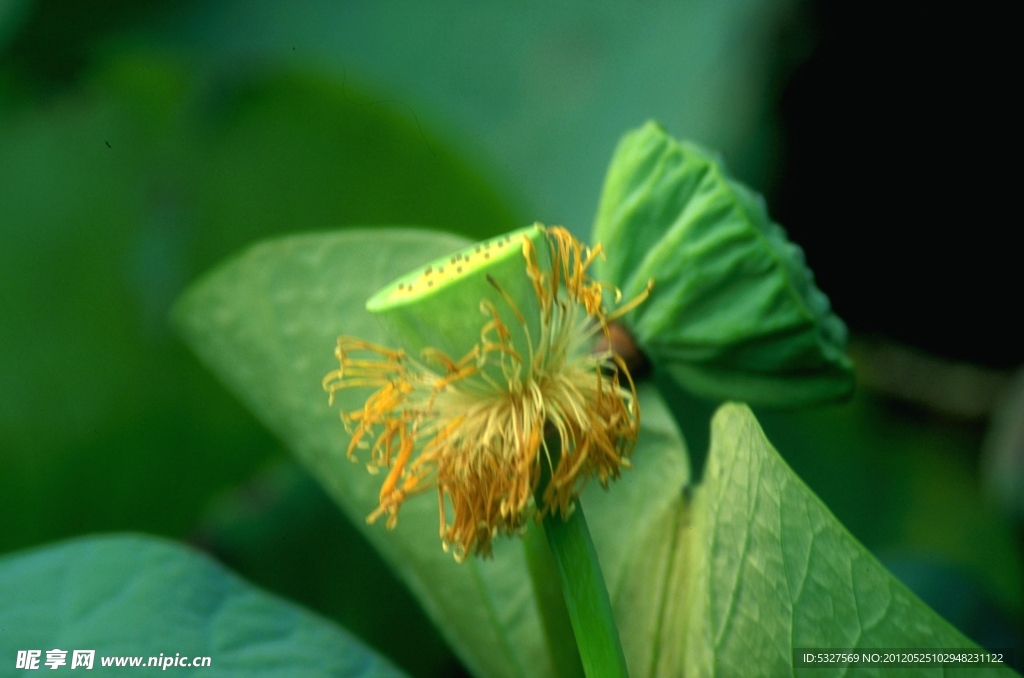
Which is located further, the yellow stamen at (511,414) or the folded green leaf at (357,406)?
the folded green leaf at (357,406)

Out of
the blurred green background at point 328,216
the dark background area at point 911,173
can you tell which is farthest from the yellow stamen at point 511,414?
the dark background area at point 911,173

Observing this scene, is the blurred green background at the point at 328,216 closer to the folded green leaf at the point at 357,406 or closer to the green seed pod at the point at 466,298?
the folded green leaf at the point at 357,406

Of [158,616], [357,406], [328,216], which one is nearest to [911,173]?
[328,216]

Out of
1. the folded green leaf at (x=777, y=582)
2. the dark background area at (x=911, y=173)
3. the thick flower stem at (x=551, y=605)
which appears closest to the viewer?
the folded green leaf at (x=777, y=582)

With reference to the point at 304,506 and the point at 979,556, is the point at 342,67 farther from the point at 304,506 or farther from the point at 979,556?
the point at 979,556

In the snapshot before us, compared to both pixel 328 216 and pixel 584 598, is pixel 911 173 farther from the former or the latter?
pixel 584 598

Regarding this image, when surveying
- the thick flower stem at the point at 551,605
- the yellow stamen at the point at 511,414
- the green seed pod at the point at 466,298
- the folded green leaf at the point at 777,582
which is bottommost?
the thick flower stem at the point at 551,605

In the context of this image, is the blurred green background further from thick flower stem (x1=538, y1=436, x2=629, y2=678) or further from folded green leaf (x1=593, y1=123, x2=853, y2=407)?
thick flower stem (x1=538, y1=436, x2=629, y2=678)
